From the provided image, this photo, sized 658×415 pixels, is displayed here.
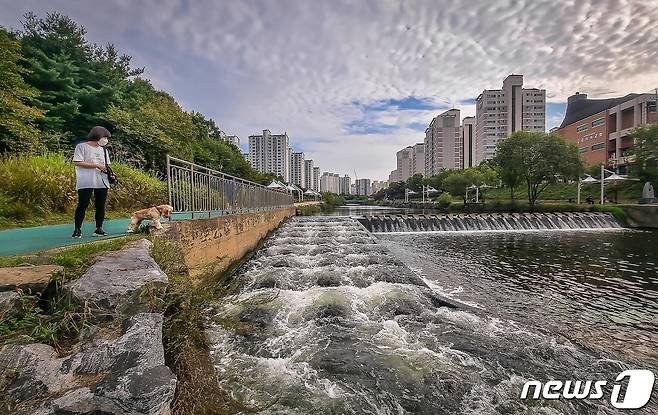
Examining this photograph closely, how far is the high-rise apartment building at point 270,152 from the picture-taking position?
93.0 metres

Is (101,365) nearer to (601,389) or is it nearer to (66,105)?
(601,389)

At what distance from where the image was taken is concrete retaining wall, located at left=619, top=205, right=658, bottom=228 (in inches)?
848

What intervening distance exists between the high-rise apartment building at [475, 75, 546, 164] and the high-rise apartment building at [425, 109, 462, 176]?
54.8 ft

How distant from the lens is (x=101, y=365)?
185 centimetres

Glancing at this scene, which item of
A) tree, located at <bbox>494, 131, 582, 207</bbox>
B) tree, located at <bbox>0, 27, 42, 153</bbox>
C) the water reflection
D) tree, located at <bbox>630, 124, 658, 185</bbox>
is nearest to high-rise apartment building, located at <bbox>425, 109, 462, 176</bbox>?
tree, located at <bbox>630, 124, 658, 185</bbox>

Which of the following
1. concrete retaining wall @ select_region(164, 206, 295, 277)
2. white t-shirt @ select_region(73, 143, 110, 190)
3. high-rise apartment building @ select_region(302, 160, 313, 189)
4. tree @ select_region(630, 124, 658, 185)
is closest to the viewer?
white t-shirt @ select_region(73, 143, 110, 190)

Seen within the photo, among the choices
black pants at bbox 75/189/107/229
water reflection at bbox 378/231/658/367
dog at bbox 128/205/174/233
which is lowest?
water reflection at bbox 378/231/658/367

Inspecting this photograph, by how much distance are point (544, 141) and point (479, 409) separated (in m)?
34.0

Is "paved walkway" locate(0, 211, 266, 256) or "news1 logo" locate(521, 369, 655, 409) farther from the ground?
"paved walkway" locate(0, 211, 266, 256)

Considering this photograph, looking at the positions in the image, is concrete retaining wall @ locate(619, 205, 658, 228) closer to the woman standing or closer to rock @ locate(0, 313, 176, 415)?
rock @ locate(0, 313, 176, 415)

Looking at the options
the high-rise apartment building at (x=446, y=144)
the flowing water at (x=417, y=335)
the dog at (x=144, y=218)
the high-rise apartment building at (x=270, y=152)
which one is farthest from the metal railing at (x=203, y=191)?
the high-rise apartment building at (x=446, y=144)

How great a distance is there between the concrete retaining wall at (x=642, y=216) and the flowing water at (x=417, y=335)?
1765 centimetres

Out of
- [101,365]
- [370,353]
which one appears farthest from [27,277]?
[370,353]

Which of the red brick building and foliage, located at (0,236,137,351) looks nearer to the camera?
foliage, located at (0,236,137,351)
